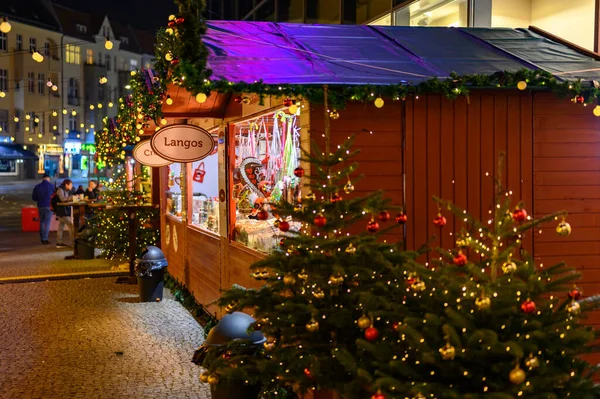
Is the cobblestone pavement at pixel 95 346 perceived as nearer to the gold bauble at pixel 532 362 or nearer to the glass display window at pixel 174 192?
the glass display window at pixel 174 192


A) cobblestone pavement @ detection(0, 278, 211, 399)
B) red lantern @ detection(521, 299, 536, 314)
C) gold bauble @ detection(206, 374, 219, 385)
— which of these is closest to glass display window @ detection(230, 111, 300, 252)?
cobblestone pavement @ detection(0, 278, 211, 399)

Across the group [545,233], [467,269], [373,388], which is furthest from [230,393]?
[545,233]

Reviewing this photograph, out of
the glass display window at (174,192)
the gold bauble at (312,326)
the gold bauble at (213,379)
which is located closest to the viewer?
the gold bauble at (312,326)

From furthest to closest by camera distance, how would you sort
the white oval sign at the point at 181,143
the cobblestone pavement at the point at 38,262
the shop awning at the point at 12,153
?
1. the shop awning at the point at 12,153
2. the cobblestone pavement at the point at 38,262
3. the white oval sign at the point at 181,143

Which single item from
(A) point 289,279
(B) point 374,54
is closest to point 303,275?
(A) point 289,279

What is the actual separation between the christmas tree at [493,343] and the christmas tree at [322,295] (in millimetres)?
404

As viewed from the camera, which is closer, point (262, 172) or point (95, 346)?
point (95, 346)

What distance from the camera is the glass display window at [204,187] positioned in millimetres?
10885

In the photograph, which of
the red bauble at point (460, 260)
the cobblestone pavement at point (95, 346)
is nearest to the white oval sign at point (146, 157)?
the cobblestone pavement at point (95, 346)

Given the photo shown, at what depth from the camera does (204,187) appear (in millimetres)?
11773

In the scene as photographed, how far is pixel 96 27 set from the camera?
64.0 meters

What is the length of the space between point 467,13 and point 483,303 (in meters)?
6.50

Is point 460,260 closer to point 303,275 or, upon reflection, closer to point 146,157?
point 303,275

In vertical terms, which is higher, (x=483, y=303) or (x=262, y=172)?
(x=262, y=172)
